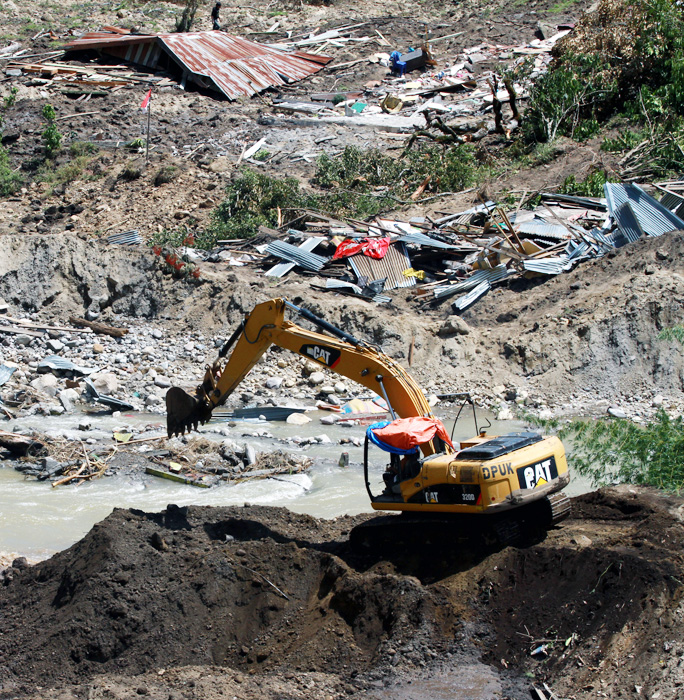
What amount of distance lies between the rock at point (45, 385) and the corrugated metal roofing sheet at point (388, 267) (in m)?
6.71

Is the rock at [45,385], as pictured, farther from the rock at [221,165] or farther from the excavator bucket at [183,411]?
the rock at [221,165]

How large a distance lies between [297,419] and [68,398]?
406 centimetres

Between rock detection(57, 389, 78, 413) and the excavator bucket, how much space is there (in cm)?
579

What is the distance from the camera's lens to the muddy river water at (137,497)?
10.5 meters

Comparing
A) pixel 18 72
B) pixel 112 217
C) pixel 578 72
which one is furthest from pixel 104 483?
pixel 18 72

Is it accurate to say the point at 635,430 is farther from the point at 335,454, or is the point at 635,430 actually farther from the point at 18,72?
the point at 18,72

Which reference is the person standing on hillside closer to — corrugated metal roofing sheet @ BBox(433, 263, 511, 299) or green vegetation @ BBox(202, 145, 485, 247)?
green vegetation @ BBox(202, 145, 485, 247)

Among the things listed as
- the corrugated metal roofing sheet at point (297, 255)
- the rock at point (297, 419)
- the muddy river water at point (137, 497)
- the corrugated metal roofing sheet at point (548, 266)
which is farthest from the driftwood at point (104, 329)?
the corrugated metal roofing sheet at point (548, 266)

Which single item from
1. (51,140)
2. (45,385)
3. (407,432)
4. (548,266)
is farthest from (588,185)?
(51,140)

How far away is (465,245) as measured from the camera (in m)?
18.3

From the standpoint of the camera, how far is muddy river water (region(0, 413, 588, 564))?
10.5 meters

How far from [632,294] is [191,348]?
8658 mm

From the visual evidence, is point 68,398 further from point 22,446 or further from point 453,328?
point 453,328

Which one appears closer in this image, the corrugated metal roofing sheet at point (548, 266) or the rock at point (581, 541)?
the rock at point (581, 541)
